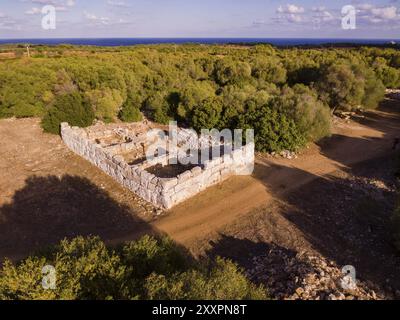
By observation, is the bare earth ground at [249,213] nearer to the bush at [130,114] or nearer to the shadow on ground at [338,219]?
the shadow on ground at [338,219]

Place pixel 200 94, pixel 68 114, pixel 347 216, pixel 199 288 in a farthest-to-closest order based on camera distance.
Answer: pixel 200 94 → pixel 68 114 → pixel 347 216 → pixel 199 288

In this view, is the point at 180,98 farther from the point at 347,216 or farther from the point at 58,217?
the point at 347,216

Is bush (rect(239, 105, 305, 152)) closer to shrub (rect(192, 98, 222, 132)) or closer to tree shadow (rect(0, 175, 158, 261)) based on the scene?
shrub (rect(192, 98, 222, 132))

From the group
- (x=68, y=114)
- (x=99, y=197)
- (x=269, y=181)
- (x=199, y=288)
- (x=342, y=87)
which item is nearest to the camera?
(x=199, y=288)

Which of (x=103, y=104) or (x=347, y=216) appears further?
(x=103, y=104)

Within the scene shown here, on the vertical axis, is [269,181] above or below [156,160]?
below

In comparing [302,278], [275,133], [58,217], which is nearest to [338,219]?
[302,278]

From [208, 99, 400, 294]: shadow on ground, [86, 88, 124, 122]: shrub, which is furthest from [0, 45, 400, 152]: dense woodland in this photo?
[208, 99, 400, 294]: shadow on ground
